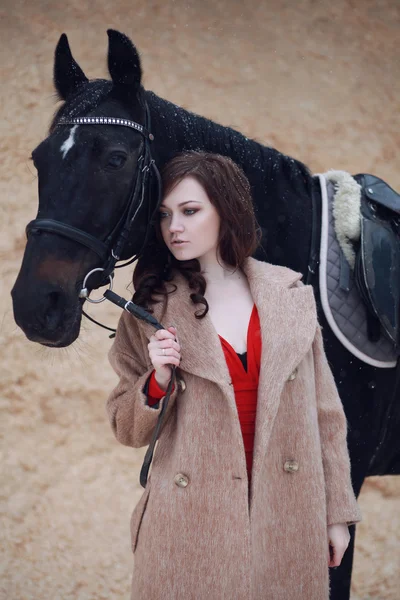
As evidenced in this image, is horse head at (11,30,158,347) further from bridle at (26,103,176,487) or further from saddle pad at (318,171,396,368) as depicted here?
saddle pad at (318,171,396,368)

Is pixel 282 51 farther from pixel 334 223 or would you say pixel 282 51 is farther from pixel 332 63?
pixel 334 223

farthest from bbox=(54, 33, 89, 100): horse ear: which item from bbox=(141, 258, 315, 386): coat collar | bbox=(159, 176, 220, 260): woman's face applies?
bbox=(141, 258, 315, 386): coat collar

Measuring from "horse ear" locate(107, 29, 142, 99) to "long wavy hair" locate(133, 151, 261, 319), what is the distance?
0.62 feet

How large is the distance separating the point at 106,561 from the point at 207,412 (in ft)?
6.82

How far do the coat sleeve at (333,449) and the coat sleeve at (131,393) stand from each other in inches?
11.6

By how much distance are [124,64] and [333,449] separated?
0.89 meters

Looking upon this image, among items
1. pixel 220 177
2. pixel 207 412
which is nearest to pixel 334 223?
pixel 220 177

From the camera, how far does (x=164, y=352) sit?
3.81 ft

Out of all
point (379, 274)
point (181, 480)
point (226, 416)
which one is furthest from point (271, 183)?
point (181, 480)

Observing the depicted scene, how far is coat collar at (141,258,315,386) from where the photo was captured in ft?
4.00

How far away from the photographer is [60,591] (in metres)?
3.00

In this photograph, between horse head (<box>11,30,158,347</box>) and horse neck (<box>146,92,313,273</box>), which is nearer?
horse head (<box>11,30,158,347</box>)

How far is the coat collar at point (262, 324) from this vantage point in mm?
1221

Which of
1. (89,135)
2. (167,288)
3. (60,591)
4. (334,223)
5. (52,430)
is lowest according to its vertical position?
(60,591)
